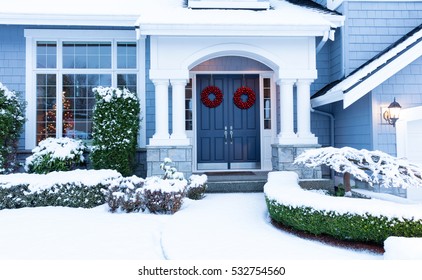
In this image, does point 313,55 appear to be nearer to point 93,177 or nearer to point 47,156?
point 93,177

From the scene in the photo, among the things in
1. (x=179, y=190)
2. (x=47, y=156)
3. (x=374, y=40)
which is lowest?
(x=179, y=190)

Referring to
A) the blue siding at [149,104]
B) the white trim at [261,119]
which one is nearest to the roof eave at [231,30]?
the blue siding at [149,104]

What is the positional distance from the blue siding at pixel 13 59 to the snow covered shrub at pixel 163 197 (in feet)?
15.5

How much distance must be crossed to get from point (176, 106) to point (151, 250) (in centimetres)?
411

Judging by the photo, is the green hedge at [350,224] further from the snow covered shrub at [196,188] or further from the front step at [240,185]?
the front step at [240,185]

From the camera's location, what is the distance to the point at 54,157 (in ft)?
24.6

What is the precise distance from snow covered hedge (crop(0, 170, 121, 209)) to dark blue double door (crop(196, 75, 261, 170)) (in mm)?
3710

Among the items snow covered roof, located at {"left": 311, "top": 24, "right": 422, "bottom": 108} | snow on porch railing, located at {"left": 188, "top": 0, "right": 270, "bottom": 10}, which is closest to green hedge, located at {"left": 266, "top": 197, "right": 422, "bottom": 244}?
snow covered roof, located at {"left": 311, "top": 24, "right": 422, "bottom": 108}

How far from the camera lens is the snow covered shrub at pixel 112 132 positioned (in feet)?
25.4

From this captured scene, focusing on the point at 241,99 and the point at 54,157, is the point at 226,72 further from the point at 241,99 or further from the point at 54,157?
the point at 54,157

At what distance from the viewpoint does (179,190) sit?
589 centimetres

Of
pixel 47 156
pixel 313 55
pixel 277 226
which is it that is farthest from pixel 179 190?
pixel 313 55

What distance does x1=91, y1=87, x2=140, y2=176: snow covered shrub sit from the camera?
7734 millimetres

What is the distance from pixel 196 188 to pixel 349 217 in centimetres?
321
